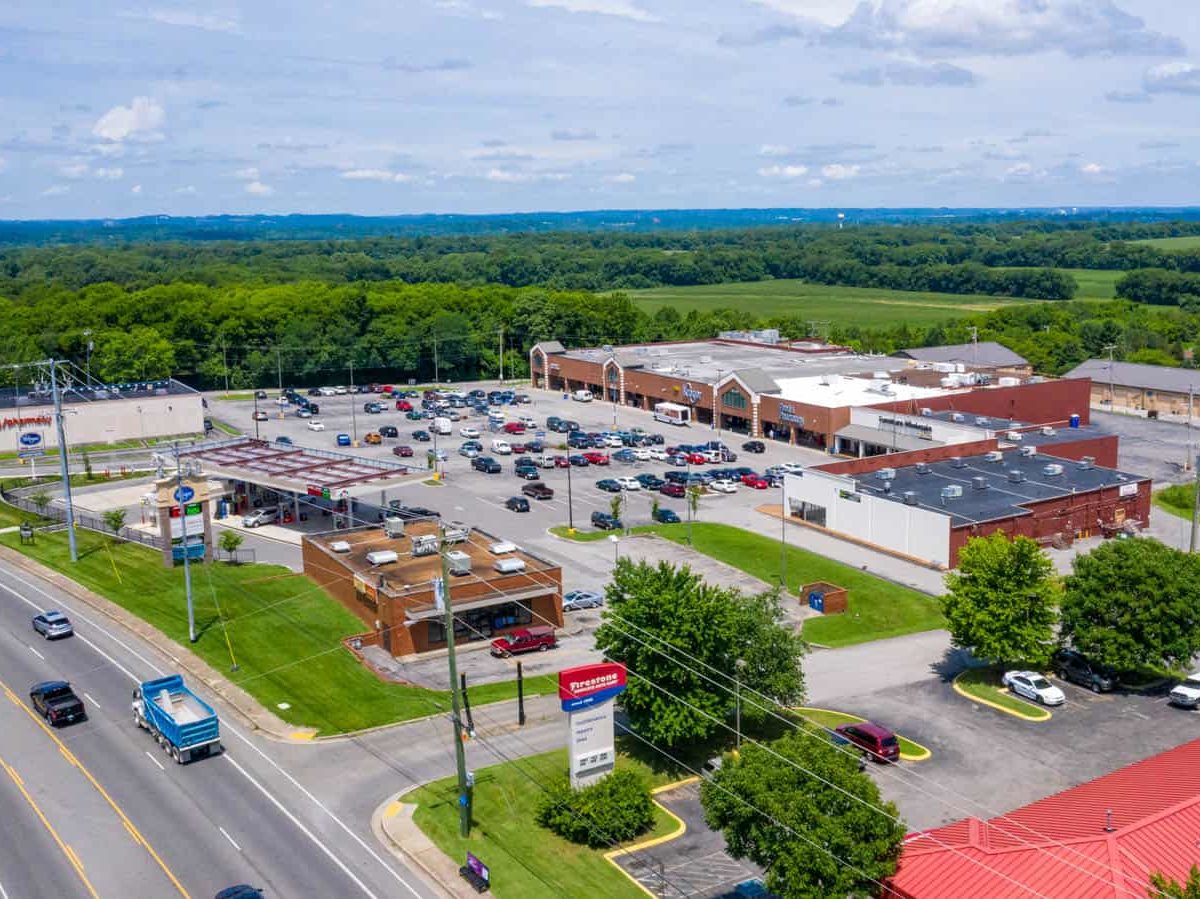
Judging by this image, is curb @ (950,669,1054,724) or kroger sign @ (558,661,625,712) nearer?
kroger sign @ (558,661,625,712)

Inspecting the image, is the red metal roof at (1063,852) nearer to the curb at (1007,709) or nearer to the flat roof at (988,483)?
the curb at (1007,709)

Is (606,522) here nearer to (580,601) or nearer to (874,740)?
(580,601)

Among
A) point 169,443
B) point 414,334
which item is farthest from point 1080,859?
point 414,334

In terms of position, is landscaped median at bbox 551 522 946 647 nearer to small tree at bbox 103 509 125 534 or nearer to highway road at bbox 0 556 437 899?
highway road at bbox 0 556 437 899

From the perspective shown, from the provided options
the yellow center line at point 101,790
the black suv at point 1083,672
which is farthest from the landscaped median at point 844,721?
the yellow center line at point 101,790

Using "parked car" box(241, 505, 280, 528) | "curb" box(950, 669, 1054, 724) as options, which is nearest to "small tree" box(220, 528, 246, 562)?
"parked car" box(241, 505, 280, 528)

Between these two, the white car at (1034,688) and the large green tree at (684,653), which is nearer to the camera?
the large green tree at (684,653)
